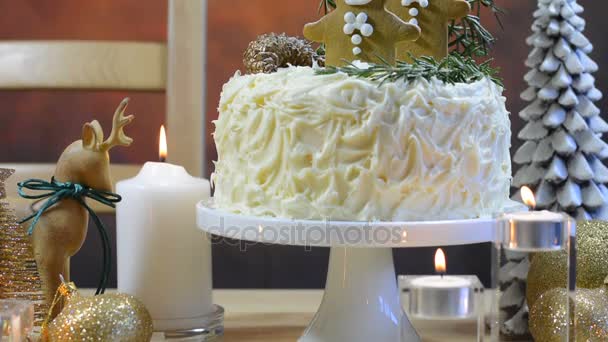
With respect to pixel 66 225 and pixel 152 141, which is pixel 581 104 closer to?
pixel 66 225

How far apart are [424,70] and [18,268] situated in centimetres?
67

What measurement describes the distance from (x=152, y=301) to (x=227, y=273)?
1501mm

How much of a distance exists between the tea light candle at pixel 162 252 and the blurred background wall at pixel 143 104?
4.45ft

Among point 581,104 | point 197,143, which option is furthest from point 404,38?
point 197,143

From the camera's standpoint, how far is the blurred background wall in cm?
271

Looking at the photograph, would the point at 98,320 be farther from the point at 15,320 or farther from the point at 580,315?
the point at 580,315

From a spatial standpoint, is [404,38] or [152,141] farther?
[152,141]

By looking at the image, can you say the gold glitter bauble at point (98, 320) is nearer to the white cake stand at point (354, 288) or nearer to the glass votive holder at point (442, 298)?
the white cake stand at point (354, 288)

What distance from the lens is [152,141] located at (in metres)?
2.79

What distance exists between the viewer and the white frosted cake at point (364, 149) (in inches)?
44.8

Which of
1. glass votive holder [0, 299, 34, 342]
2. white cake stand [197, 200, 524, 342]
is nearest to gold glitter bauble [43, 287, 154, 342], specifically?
glass votive holder [0, 299, 34, 342]

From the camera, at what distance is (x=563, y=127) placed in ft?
4.93

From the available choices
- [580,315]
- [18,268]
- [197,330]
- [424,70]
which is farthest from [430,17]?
[18,268]

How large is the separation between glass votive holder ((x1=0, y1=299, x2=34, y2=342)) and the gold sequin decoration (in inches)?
5.9
